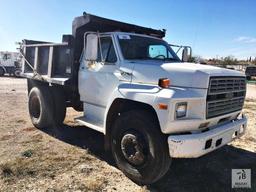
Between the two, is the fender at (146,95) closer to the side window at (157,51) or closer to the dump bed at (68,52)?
the side window at (157,51)

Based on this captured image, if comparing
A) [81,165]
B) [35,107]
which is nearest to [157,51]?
[81,165]

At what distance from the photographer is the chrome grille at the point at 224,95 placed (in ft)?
14.0

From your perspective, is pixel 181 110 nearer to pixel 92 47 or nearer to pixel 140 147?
pixel 140 147

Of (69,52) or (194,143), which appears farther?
(69,52)

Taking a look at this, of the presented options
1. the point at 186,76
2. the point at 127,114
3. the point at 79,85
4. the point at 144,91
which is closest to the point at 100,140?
the point at 79,85

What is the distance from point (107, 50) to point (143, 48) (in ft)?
2.38

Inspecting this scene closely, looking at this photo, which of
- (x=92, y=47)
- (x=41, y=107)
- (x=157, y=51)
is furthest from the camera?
(x=41, y=107)

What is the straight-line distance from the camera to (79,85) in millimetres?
6160

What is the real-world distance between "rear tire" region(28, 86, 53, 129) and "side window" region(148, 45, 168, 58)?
2848mm

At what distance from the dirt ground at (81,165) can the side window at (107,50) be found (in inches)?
73.1

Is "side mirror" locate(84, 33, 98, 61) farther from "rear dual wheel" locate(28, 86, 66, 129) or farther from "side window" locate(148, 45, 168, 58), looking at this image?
"rear dual wheel" locate(28, 86, 66, 129)

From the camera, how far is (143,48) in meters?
5.77

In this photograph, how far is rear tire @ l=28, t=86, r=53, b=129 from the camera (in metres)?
7.13

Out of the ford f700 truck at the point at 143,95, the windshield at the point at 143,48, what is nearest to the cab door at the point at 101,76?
the ford f700 truck at the point at 143,95
